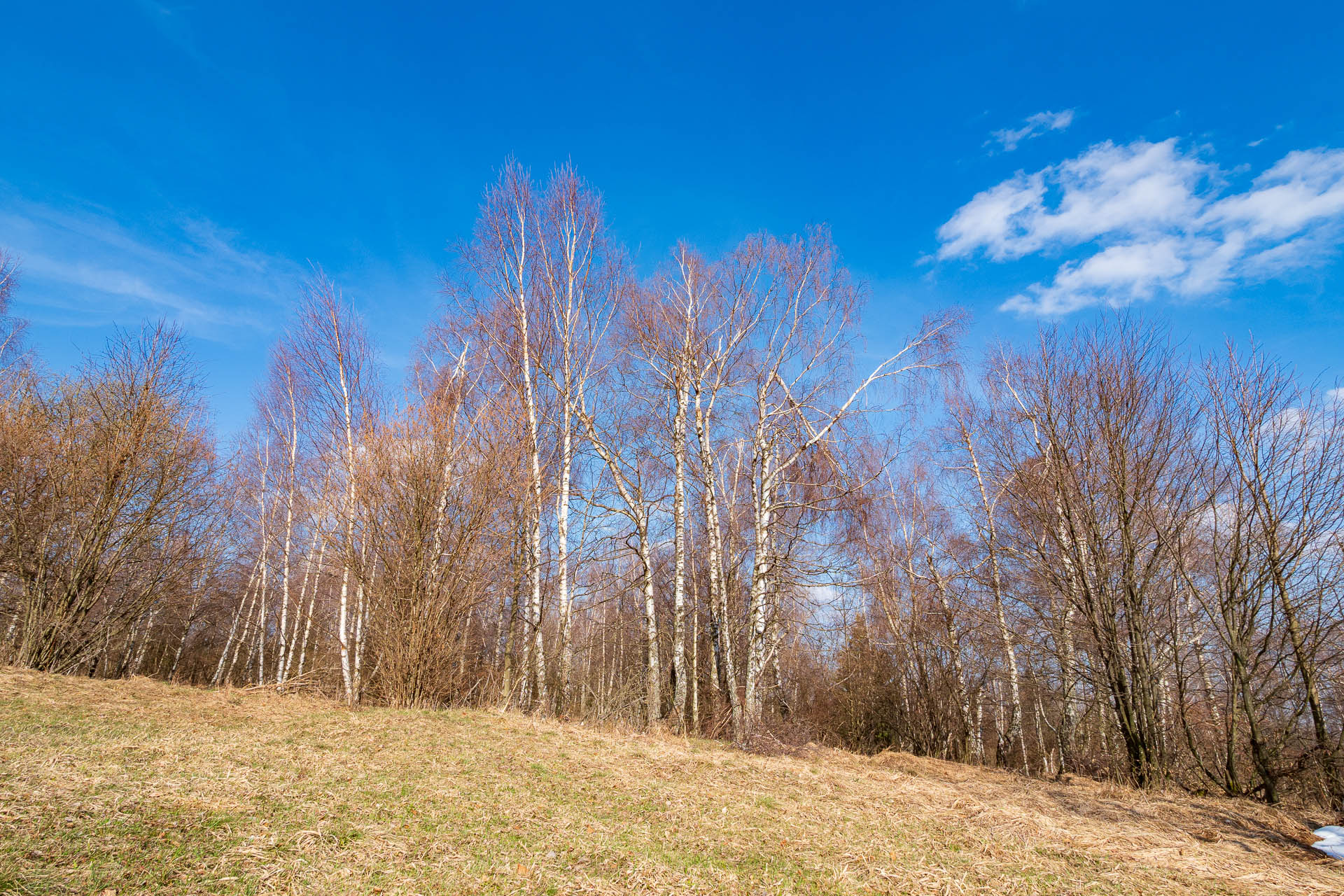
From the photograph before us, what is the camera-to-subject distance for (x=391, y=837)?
3475mm

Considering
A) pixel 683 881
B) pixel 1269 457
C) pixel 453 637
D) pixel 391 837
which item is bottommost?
pixel 683 881

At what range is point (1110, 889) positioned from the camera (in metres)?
3.76

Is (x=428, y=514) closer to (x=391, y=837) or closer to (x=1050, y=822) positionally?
(x=391, y=837)

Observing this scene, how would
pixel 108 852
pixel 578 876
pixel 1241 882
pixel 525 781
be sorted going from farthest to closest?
pixel 525 781 < pixel 1241 882 < pixel 578 876 < pixel 108 852

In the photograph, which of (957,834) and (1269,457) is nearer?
(957,834)

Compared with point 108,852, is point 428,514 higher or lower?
higher

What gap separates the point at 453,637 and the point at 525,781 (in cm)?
390

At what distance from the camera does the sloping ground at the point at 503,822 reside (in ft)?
9.86

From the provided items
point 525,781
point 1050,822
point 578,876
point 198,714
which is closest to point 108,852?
point 578,876

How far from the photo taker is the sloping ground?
3.00m

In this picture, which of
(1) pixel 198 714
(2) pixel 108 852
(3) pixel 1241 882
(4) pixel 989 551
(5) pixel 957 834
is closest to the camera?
(2) pixel 108 852

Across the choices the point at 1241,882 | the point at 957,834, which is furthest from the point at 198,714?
the point at 1241,882

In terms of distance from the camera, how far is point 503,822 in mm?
3998

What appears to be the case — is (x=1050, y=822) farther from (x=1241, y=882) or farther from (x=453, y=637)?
(x=453, y=637)
